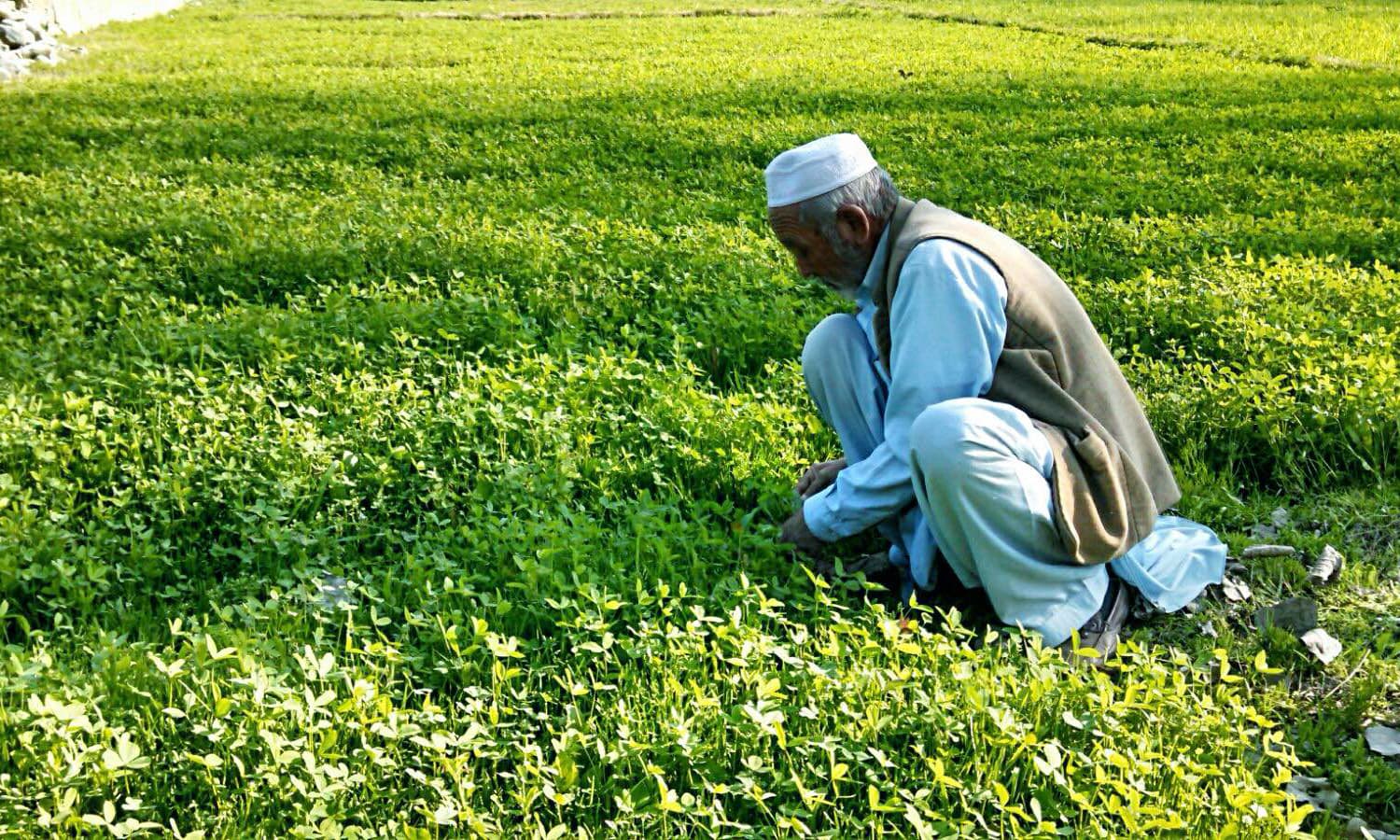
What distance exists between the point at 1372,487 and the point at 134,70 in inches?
585

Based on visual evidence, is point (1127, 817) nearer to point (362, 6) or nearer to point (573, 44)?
point (573, 44)

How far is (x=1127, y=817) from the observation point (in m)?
2.93

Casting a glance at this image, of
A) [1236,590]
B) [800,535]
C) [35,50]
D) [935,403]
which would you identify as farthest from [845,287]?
[35,50]

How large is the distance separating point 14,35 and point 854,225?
1648 centimetres

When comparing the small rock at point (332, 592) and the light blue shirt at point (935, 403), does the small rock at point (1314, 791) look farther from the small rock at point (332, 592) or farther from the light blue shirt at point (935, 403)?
the small rock at point (332, 592)

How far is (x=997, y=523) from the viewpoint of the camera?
3.65 metres

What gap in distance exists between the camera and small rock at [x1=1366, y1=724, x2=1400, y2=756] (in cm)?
357

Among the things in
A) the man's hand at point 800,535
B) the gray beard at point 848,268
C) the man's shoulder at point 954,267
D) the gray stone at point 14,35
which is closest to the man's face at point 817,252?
the gray beard at point 848,268

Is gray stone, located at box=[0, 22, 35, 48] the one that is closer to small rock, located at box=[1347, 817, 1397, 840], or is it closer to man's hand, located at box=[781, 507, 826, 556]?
man's hand, located at box=[781, 507, 826, 556]

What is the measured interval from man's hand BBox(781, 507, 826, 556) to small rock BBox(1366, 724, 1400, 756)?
68.3 inches

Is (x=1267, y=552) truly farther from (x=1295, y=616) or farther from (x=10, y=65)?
(x=10, y=65)

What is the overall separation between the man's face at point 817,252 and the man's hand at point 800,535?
81cm

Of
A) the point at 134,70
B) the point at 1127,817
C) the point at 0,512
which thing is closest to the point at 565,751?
the point at 1127,817

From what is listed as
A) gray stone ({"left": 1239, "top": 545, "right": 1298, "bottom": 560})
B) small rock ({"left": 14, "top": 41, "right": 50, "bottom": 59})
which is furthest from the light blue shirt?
small rock ({"left": 14, "top": 41, "right": 50, "bottom": 59})
